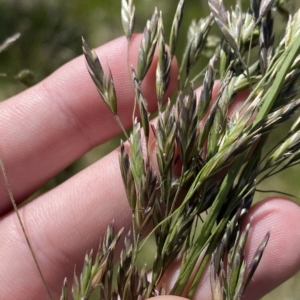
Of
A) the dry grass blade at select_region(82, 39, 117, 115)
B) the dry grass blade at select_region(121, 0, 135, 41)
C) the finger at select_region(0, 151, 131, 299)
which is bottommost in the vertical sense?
the finger at select_region(0, 151, 131, 299)

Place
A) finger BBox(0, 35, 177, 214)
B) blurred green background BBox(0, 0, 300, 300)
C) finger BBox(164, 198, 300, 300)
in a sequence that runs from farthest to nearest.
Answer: blurred green background BBox(0, 0, 300, 300), finger BBox(0, 35, 177, 214), finger BBox(164, 198, 300, 300)

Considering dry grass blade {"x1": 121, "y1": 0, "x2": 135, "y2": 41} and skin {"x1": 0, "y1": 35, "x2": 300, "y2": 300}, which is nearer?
dry grass blade {"x1": 121, "y1": 0, "x2": 135, "y2": 41}

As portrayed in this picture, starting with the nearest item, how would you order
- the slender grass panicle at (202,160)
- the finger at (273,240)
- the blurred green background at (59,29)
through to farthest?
1. the slender grass panicle at (202,160)
2. the finger at (273,240)
3. the blurred green background at (59,29)

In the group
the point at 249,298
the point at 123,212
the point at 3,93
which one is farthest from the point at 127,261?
the point at 3,93

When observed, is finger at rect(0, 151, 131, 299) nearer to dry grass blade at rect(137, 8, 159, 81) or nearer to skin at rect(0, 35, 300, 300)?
skin at rect(0, 35, 300, 300)

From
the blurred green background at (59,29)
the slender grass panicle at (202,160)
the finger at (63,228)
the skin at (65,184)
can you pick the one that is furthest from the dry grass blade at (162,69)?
the blurred green background at (59,29)

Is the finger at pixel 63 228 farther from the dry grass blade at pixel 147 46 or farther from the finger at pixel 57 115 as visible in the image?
the dry grass blade at pixel 147 46

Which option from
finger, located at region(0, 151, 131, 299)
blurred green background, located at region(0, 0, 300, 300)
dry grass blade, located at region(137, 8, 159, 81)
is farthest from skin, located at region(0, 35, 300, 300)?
blurred green background, located at region(0, 0, 300, 300)
